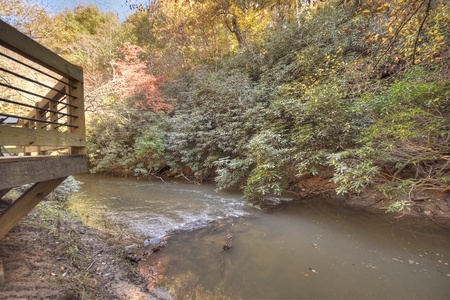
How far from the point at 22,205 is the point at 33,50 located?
4.69ft

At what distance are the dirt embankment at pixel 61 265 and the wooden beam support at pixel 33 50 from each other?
1.91 meters

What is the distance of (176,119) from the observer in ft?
30.4

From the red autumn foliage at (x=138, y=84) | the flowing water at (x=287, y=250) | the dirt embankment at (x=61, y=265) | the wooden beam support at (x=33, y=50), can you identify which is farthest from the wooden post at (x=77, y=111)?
the red autumn foliage at (x=138, y=84)

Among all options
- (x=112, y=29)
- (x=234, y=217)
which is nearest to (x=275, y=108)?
(x=234, y=217)

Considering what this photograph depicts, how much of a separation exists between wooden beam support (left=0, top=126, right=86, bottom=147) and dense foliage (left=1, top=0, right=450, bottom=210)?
199cm

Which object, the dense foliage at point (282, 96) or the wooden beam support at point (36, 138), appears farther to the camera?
the dense foliage at point (282, 96)

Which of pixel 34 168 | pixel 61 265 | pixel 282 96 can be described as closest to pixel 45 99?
pixel 34 168

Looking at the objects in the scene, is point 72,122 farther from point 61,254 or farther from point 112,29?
point 112,29

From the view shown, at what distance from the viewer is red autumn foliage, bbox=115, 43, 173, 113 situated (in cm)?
823

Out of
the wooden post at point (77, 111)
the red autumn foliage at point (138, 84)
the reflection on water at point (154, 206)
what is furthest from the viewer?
the red autumn foliage at point (138, 84)

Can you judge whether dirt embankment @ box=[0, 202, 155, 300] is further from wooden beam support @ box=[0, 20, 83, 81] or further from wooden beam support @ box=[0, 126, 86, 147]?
wooden beam support @ box=[0, 20, 83, 81]

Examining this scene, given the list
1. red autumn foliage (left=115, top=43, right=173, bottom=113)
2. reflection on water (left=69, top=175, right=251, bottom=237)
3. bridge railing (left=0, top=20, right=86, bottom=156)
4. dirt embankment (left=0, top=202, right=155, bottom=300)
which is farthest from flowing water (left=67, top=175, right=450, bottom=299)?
red autumn foliage (left=115, top=43, right=173, bottom=113)

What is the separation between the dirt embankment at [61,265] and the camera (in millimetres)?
1821

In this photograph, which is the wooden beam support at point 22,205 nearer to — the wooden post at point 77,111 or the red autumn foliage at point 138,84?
the wooden post at point 77,111
